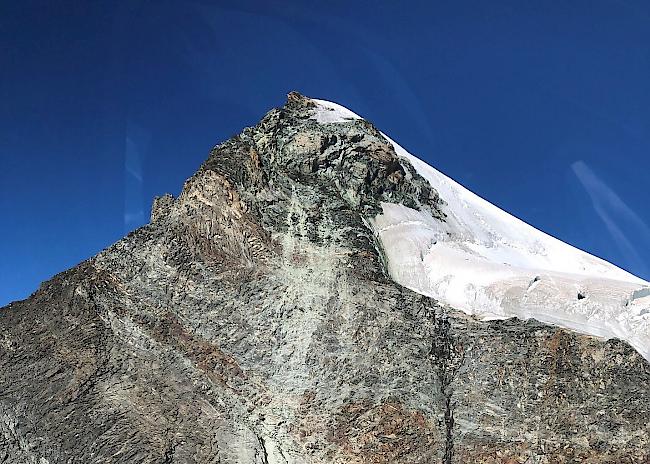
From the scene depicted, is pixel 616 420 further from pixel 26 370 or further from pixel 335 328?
pixel 26 370

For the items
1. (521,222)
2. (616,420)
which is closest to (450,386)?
(616,420)

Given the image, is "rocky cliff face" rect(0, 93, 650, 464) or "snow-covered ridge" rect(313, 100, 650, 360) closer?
"rocky cliff face" rect(0, 93, 650, 464)

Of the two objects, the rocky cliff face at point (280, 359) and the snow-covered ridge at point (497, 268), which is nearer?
the rocky cliff face at point (280, 359)

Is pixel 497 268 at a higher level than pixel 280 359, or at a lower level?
higher
